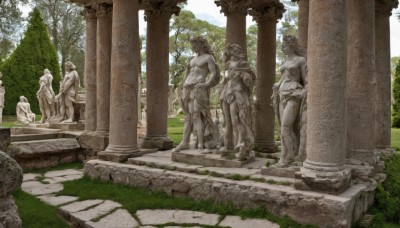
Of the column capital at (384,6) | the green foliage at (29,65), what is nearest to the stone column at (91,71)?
the column capital at (384,6)

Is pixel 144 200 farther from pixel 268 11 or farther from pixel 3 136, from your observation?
pixel 268 11

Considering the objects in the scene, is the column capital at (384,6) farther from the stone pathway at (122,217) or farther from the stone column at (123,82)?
the stone pathway at (122,217)

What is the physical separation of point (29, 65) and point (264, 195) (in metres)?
28.4

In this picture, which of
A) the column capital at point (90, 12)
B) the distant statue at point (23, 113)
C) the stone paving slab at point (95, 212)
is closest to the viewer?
the stone paving slab at point (95, 212)

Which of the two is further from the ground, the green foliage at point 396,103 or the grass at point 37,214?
the green foliage at point 396,103

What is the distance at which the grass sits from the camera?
540 cm

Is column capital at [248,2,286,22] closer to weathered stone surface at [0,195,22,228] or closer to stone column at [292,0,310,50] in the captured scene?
stone column at [292,0,310,50]

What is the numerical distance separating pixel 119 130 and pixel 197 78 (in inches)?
84.9

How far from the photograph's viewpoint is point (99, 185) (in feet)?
24.5

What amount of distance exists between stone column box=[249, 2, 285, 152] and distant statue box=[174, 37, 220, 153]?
103 inches

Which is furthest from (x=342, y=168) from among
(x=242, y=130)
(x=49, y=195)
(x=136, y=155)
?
(x=49, y=195)

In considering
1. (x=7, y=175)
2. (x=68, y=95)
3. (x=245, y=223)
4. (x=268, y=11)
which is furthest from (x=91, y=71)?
(x=7, y=175)

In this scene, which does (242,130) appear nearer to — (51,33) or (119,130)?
(119,130)

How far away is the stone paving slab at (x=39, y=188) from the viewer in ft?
23.1
